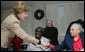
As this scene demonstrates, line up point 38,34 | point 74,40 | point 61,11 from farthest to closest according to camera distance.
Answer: point 61,11, point 38,34, point 74,40

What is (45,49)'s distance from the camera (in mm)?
4012

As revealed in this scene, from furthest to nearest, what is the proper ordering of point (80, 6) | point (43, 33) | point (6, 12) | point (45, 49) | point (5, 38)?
point (6, 12) < point (80, 6) < point (43, 33) < point (45, 49) < point (5, 38)

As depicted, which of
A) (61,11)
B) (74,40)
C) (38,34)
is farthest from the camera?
(61,11)

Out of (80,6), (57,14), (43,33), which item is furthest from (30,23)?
(43,33)

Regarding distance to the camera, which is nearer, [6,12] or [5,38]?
[5,38]

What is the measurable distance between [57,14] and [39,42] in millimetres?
5061

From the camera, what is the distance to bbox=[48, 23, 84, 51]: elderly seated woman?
4.15 m

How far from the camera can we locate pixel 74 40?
167 inches

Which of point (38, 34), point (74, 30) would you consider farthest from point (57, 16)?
point (74, 30)

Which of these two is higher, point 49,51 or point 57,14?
point 57,14

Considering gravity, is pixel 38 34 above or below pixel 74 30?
below

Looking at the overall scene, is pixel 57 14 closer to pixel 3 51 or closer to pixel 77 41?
pixel 77 41

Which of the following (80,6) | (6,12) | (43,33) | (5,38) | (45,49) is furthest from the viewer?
(6,12)

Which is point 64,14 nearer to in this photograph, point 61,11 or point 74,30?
point 61,11
